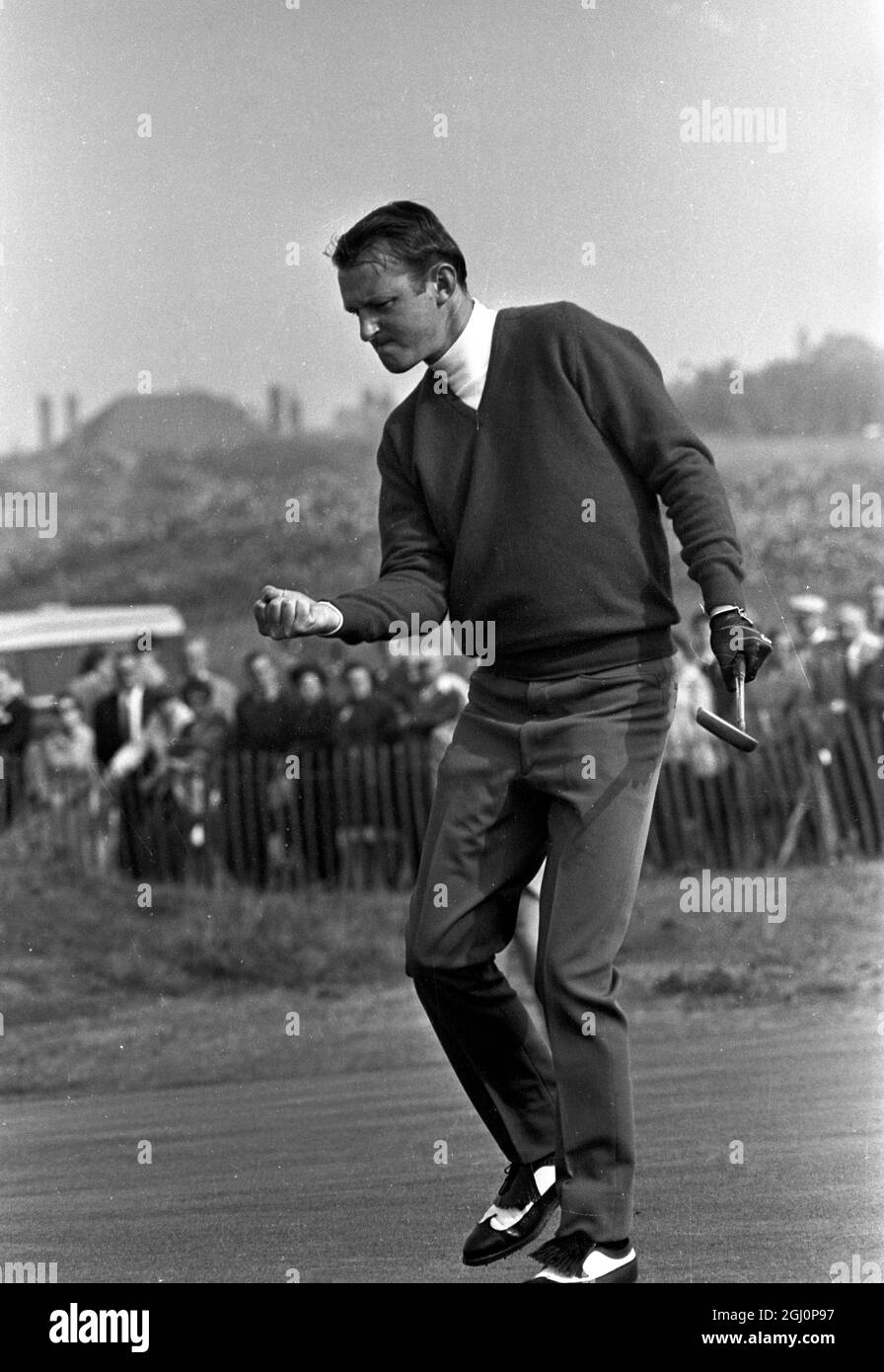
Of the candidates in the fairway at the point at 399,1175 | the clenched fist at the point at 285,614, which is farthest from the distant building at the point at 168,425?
the clenched fist at the point at 285,614

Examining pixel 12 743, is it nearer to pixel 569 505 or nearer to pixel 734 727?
A: pixel 569 505

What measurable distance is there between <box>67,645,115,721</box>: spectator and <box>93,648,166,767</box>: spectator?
0.10 metres

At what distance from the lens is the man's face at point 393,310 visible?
452 cm

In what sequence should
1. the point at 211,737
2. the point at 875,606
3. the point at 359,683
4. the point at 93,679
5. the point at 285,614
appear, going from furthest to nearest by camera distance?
the point at 93,679 < the point at 875,606 < the point at 359,683 < the point at 211,737 < the point at 285,614

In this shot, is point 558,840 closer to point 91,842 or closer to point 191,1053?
point 191,1053

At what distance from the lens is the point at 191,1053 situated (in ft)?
33.3

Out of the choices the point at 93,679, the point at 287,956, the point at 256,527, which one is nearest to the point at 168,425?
the point at 256,527

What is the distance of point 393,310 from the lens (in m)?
4.55

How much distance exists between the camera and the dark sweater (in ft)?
14.8

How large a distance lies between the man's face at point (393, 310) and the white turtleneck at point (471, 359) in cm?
5

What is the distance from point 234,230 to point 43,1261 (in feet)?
17.2

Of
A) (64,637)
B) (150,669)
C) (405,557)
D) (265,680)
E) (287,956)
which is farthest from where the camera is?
(64,637)

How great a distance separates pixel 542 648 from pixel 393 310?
76cm

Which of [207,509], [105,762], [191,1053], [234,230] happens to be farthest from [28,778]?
[207,509]
